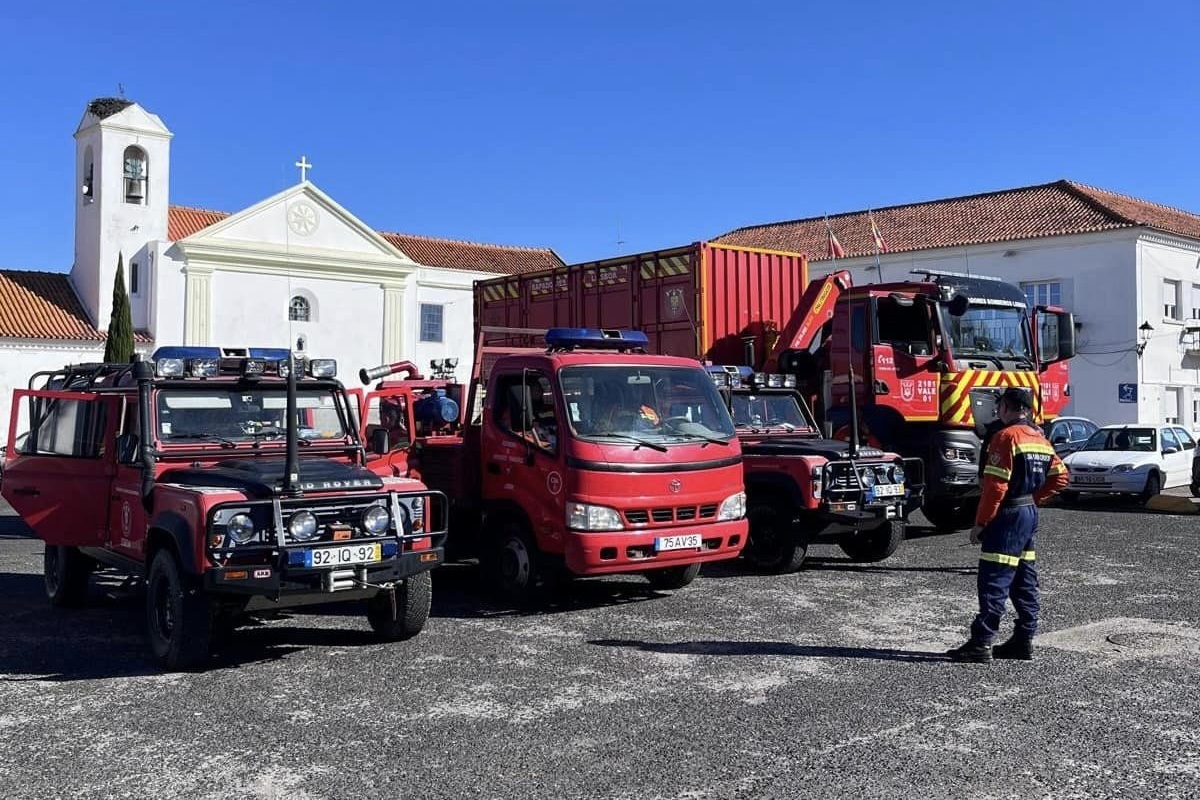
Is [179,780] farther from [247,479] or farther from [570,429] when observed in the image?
[570,429]

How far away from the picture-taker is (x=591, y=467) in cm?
862

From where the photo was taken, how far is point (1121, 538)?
14023 mm

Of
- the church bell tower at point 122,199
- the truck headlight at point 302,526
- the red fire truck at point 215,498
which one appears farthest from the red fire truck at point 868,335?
the church bell tower at point 122,199

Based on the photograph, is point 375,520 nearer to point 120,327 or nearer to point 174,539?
point 174,539

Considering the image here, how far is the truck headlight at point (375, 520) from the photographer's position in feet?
23.2

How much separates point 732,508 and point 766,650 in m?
1.81

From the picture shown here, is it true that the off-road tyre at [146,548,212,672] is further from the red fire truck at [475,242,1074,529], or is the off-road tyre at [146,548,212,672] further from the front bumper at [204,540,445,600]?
the red fire truck at [475,242,1074,529]

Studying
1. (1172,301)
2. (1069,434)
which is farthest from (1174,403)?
(1069,434)

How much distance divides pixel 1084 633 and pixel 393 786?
5491 mm

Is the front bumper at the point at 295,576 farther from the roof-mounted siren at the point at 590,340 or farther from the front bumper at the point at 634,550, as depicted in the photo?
the roof-mounted siren at the point at 590,340

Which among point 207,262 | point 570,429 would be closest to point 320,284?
point 207,262

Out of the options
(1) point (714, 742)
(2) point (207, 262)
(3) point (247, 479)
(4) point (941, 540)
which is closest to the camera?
(1) point (714, 742)

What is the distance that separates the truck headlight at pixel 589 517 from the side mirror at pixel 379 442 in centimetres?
152

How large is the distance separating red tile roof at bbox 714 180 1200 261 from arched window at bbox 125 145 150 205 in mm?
18787
